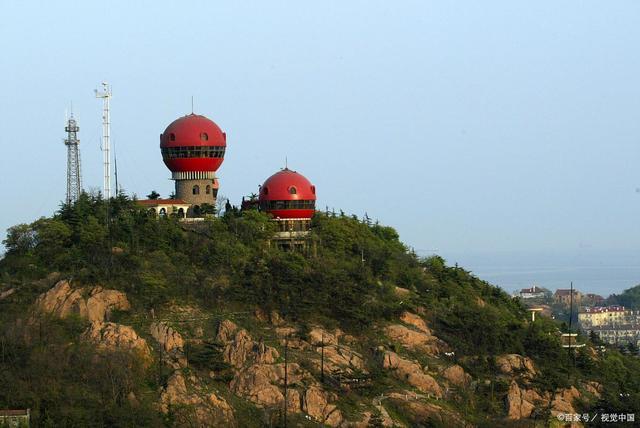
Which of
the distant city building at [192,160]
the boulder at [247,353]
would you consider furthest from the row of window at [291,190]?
the boulder at [247,353]

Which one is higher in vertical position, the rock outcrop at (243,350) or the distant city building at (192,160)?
the distant city building at (192,160)

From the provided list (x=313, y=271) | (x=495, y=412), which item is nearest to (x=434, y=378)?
(x=495, y=412)

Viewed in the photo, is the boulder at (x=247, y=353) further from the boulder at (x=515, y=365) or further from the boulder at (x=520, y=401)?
the boulder at (x=515, y=365)

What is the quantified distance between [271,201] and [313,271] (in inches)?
358

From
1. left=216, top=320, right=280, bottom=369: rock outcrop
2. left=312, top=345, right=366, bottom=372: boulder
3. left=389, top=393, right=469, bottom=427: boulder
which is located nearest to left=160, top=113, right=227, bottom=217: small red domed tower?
left=216, top=320, right=280, bottom=369: rock outcrop

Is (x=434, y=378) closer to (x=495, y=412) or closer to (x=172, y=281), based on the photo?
(x=495, y=412)

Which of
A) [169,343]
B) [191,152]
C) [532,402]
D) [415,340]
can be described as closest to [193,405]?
[169,343]

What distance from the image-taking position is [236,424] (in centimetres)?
8200

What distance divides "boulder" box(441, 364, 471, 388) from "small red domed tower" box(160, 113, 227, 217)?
2367 centimetres

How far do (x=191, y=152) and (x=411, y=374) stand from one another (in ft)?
83.3

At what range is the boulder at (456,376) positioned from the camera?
298 ft

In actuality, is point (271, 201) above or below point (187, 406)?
above

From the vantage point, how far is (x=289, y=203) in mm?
102125

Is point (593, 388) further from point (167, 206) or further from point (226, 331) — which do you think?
point (167, 206)
